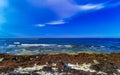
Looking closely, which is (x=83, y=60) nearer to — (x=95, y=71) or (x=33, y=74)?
(x=95, y=71)

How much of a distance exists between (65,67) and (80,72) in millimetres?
1010

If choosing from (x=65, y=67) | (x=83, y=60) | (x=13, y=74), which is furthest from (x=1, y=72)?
(x=83, y=60)

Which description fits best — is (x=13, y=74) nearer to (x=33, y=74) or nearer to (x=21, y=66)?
(x=33, y=74)

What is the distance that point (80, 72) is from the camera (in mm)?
9914

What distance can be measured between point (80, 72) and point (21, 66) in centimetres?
322

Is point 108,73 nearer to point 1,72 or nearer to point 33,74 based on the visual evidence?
point 33,74

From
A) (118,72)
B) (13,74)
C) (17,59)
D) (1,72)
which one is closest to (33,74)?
(13,74)

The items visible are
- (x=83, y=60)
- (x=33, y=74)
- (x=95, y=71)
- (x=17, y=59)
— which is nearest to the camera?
(x=33, y=74)

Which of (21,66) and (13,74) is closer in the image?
A: (13,74)

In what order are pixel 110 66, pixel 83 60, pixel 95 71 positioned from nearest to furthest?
pixel 95 71
pixel 110 66
pixel 83 60

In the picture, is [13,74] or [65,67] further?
[65,67]

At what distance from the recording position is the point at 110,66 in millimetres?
11055

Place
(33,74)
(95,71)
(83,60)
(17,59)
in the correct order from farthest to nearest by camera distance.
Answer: (17,59) < (83,60) < (95,71) < (33,74)

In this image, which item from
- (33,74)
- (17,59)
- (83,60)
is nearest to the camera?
(33,74)
